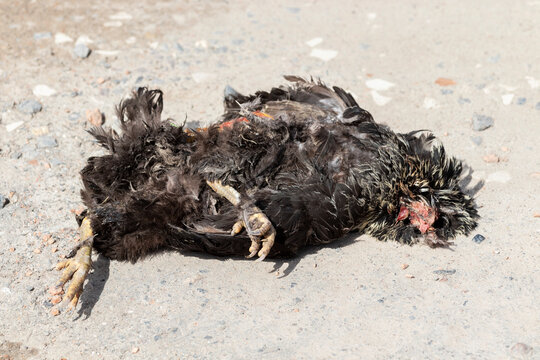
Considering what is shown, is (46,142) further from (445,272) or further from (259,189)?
(445,272)

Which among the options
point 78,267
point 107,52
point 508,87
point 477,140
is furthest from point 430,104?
point 78,267

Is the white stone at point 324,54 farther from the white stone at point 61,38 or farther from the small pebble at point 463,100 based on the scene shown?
the white stone at point 61,38

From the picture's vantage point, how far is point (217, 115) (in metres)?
4.98

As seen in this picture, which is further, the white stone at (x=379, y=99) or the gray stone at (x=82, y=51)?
the gray stone at (x=82, y=51)

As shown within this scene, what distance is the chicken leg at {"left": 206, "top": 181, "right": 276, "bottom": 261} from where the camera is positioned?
3.42 m

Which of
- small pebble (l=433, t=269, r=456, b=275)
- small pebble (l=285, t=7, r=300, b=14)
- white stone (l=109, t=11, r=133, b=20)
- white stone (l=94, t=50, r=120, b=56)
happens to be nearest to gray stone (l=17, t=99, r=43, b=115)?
white stone (l=94, t=50, r=120, b=56)

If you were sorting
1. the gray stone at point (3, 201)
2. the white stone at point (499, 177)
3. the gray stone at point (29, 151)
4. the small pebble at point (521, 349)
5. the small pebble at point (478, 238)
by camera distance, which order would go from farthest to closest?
the gray stone at point (29, 151), the white stone at point (499, 177), the gray stone at point (3, 201), the small pebble at point (478, 238), the small pebble at point (521, 349)

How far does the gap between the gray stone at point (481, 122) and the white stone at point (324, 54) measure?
4.82 feet

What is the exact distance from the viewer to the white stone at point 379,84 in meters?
5.30

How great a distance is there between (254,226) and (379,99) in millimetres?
2221

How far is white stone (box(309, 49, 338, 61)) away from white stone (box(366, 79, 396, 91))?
0.51 m

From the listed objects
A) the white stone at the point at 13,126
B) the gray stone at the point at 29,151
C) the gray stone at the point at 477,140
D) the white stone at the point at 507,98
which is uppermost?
the white stone at the point at 507,98

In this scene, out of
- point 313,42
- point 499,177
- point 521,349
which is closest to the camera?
point 521,349

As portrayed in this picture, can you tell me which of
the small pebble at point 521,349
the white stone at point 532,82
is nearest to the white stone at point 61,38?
the white stone at point 532,82
